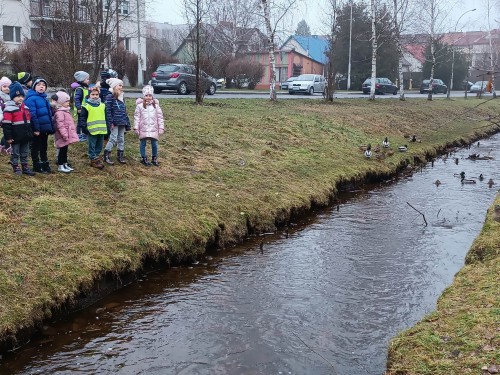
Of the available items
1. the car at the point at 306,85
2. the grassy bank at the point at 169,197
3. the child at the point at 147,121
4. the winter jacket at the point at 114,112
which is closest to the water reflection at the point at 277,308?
the grassy bank at the point at 169,197

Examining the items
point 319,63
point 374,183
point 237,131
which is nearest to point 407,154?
point 374,183

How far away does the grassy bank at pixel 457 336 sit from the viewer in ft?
15.9

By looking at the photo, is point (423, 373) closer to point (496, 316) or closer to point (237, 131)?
point (496, 316)

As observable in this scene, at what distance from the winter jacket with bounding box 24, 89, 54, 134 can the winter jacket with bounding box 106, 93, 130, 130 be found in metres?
1.43

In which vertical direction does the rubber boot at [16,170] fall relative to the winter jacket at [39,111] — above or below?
below

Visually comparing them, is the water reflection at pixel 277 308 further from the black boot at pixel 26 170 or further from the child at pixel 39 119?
the child at pixel 39 119

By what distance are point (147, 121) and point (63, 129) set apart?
194 cm

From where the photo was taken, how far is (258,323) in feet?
21.8

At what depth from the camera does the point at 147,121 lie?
11250 millimetres

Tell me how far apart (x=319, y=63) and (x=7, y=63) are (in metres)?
38.7

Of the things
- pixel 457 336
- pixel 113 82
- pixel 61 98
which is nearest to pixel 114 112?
pixel 113 82

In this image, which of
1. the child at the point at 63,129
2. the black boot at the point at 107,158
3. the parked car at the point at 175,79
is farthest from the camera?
the parked car at the point at 175,79

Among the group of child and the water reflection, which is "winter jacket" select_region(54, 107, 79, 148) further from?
the water reflection

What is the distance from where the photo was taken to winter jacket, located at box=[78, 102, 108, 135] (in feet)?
33.3
